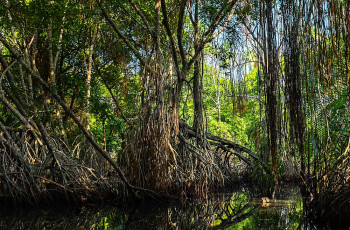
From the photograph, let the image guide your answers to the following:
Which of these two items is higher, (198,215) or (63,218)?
(63,218)

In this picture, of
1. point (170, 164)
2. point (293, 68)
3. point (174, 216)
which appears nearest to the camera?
point (293, 68)

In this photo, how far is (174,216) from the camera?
16.5 ft

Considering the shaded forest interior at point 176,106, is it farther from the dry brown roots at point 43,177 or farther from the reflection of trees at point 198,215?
the reflection of trees at point 198,215

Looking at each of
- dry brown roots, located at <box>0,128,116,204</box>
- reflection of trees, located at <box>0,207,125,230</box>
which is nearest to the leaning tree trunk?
reflection of trees, located at <box>0,207,125,230</box>

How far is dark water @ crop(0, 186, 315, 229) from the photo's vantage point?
440cm

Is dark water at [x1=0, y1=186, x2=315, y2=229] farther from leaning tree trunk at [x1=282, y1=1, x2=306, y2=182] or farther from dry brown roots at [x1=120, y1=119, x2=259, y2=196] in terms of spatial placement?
leaning tree trunk at [x1=282, y1=1, x2=306, y2=182]

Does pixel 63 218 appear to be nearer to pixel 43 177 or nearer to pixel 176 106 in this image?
pixel 43 177

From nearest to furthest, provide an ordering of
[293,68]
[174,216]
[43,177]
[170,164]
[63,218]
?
[293,68] → [63,218] → [174,216] → [43,177] → [170,164]

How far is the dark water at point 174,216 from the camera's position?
440 cm

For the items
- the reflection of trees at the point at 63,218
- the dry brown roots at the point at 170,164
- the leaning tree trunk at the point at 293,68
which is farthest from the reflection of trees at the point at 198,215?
the leaning tree trunk at the point at 293,68

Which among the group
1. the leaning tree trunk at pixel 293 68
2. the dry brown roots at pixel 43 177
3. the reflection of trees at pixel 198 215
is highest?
the leaning tree trunk at pixel 293 68

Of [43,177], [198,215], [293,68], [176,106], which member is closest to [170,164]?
[176,106]

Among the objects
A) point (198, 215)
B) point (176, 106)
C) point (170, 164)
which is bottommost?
point (198, 215)

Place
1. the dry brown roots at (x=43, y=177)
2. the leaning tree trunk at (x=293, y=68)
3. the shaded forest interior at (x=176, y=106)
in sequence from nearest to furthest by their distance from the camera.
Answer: the leaning tree trunk at (x=293, y=68), the shaded forest interior at (x=176, y=106), the dry brown roots at (x=43, y=177)
